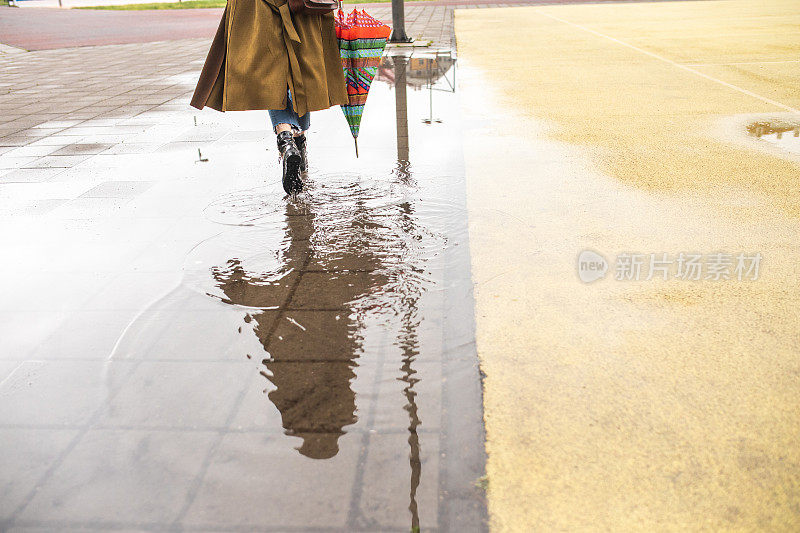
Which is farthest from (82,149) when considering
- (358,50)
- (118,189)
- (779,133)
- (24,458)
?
(779,133)

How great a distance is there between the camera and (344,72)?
15.6ft

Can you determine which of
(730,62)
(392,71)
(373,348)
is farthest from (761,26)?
(373,348)

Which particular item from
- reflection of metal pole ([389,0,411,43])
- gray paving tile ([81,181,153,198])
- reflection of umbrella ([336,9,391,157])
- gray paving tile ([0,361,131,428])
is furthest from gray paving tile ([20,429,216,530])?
reflection of metal pole ([389,0,411,43])

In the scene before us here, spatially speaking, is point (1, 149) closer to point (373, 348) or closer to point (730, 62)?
point (373, 348)

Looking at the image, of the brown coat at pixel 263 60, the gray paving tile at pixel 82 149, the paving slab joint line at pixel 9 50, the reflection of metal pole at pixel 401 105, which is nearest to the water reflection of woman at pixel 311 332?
the brown coat at pixel 263 60

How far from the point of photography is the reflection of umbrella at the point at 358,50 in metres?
4.59

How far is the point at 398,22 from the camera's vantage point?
13.1 m

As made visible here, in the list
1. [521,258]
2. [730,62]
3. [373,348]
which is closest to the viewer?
[373,348]

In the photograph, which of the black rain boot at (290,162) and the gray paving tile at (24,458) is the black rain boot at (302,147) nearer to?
the black rain boot at (290,162)

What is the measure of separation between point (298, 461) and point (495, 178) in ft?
10.5

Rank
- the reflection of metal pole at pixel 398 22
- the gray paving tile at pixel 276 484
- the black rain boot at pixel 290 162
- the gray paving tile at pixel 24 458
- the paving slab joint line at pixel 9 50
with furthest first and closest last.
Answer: the paving slab joint line at pixel 9 50, the reflection of metal pole at pixel 398 22, the black rain boot at pixel 290 162, the gray paving tile at pixel 24 458, the gray paving tile at pixel 276 484

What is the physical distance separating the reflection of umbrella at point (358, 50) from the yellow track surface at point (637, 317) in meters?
0.96

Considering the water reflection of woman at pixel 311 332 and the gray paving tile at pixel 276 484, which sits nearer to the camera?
the gray paving tile at pixel 276 484

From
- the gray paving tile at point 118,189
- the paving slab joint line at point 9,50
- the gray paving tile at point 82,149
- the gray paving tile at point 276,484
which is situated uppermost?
the gray paving tile at point 276,484
